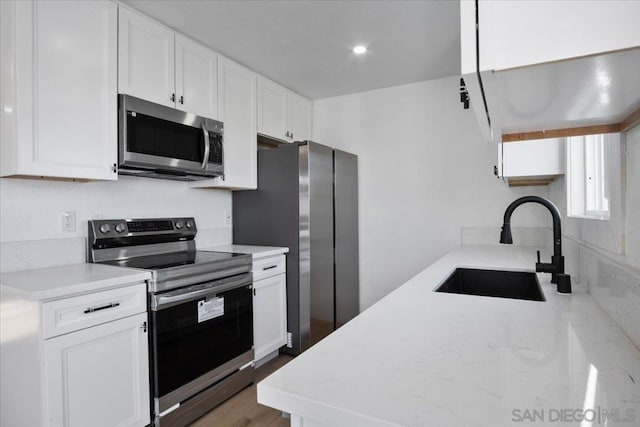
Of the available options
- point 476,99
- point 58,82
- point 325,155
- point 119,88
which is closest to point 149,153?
point 119,88

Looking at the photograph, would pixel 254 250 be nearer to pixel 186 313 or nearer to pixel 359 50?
pixel 186 313

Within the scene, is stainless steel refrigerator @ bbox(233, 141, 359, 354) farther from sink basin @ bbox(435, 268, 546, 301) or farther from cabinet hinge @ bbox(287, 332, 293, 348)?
sink basin @ bbox(435, 268, 546, 301)

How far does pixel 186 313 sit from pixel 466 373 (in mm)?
1618

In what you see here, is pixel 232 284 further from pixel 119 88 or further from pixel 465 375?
pixel 465 375

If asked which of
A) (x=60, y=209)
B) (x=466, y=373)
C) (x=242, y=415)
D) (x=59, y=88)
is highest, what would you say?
(x=59, y=88)

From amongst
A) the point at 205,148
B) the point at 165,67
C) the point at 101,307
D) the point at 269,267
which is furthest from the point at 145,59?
the point at 269,267

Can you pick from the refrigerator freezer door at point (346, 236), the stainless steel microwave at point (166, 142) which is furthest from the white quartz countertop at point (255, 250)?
the refrigerator freezer door at point (346, 236)

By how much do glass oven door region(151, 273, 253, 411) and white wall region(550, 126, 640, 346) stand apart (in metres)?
1.78

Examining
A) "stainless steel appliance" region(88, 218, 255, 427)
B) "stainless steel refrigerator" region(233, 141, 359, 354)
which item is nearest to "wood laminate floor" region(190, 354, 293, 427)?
"stainless steel appliance" region(88, 218, 255, 427)

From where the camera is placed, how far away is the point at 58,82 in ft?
5.57

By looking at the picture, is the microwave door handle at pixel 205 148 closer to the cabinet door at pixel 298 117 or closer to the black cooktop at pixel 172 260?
the black cooktop at pixel 172 260

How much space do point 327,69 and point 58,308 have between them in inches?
100

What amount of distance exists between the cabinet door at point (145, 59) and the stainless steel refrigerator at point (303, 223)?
0.96m

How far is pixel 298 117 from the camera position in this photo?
359cm
